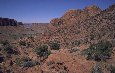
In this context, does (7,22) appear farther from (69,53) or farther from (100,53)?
(100,53)

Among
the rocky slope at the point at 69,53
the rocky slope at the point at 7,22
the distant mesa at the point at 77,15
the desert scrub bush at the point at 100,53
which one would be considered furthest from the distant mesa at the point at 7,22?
the desert scrub bush at the point at 100,53

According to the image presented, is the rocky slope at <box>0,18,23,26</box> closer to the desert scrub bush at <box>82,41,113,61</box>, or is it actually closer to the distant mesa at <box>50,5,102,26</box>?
the distant mesa at <box>50,5,102,26</box>

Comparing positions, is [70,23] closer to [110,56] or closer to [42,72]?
[110,56]

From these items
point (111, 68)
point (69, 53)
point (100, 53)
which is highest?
point (100, 53)

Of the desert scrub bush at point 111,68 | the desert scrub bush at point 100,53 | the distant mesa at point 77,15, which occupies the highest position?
the distant mesa at point 77,15

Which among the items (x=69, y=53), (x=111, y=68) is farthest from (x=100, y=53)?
(x=69, y=53)

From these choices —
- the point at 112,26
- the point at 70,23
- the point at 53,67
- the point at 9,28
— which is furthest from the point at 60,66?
the point at 9,28

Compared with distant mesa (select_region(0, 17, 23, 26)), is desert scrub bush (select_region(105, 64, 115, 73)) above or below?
below

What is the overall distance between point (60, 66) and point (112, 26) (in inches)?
810

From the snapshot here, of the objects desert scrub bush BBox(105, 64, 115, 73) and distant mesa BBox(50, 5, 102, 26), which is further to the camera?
distant mesa BBox(50, 5, 102, 26)

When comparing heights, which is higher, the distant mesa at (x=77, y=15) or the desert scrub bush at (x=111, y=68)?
the distant mesa at (x=77, y=15)

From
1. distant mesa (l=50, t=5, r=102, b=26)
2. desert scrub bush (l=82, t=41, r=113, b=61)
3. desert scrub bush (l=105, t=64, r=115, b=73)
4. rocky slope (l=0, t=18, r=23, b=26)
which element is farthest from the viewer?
rocky slope (l=0, t=18, r=23, b=26)

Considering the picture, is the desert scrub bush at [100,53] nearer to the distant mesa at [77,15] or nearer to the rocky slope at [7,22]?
the distant mesa at [77,15]

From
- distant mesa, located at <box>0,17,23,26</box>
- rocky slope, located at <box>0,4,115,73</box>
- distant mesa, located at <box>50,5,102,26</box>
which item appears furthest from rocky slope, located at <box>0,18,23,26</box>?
rocky slope, located at <box>0,4,115,73</box>
